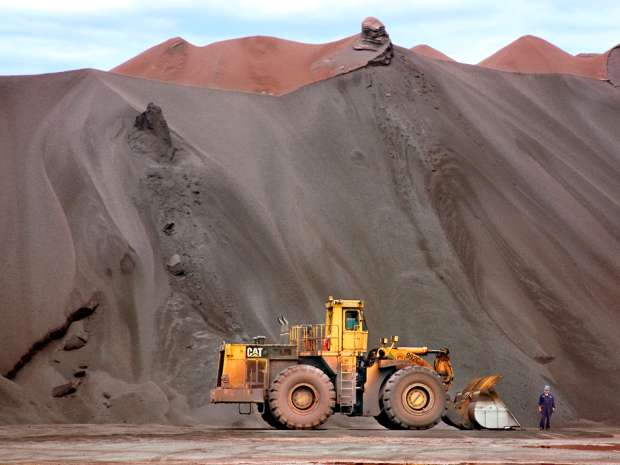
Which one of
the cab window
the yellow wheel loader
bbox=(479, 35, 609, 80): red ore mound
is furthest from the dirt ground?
bbox=(479, 35, 609, 80): red ore mound

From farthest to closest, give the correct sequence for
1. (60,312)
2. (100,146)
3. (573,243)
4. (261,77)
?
(261,77)
(573,243)
(100,146)
(60,312)

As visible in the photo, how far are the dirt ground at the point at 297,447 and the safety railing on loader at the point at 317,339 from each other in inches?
91.9

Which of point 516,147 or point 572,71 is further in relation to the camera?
point 572,71

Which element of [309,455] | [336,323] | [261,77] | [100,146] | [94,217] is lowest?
[309,455]

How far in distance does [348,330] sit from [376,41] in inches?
1257

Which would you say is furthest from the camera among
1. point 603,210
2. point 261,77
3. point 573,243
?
point 261,77

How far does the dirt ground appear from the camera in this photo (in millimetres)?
18797

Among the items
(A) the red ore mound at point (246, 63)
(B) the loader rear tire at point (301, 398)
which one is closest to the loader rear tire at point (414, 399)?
(B) the loader rear tire at point (301, 398)

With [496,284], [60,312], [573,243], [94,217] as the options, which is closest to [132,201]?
[94,217]

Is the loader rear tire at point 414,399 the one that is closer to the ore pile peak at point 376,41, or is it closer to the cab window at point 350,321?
the cab window at point 350,321

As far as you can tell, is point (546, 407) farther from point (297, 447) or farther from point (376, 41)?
point (376, 41)

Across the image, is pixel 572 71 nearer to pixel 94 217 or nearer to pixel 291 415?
pixel 94 217

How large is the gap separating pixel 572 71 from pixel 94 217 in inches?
1663

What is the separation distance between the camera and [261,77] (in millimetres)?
66688
